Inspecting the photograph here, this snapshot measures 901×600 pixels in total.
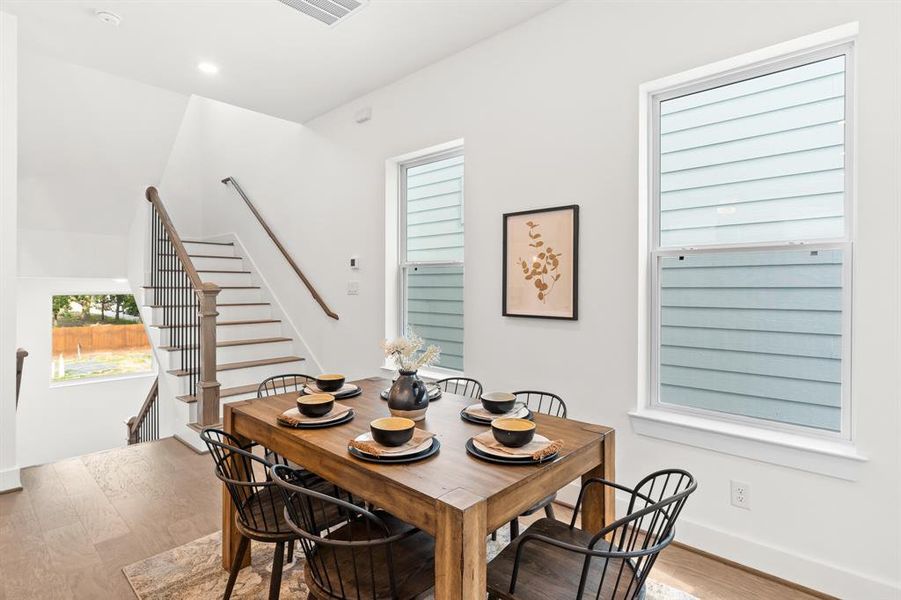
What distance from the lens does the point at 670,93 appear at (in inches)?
99.6

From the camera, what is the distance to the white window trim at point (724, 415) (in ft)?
6.65

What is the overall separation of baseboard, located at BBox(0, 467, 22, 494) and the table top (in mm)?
2110

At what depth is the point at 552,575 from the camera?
146cm

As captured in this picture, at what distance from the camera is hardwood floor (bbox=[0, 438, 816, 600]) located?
212 cm

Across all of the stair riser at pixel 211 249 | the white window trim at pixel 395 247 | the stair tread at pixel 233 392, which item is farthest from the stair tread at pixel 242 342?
the stair riser at pixel 211 249

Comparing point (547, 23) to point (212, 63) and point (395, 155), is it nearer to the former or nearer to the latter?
point (395, 155)

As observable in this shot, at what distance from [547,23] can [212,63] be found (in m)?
2.41

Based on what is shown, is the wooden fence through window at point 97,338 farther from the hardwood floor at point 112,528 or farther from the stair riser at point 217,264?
the hardwood floor at point 112,528

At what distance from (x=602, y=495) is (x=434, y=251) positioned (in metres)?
2.37

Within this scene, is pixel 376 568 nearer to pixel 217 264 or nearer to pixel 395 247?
pixel 395 247

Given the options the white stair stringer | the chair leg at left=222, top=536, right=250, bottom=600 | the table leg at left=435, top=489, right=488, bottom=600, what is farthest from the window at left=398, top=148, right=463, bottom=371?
the table leg at left=435, top=489, right=488, bottom=600

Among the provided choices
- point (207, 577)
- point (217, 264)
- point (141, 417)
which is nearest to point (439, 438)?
point (207, 577)

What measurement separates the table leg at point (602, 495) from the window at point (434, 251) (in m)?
1.79

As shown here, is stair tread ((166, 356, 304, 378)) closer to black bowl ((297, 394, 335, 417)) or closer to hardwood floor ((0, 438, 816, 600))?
hardwood floor ((0, 438, 816, 600))
